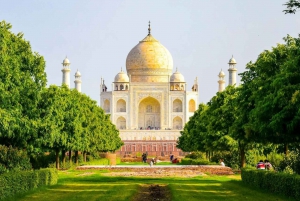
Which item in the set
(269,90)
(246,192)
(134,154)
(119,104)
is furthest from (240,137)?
(119,104)

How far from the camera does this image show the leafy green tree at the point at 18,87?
2262 centimetres

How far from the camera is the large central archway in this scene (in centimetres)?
10025

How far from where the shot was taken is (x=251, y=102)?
27750 mm

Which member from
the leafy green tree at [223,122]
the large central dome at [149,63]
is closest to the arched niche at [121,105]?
the large central dome at [149,63]

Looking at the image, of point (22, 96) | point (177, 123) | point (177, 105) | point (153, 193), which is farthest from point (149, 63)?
point (153, 193)

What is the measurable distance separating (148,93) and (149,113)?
4714 millimetres

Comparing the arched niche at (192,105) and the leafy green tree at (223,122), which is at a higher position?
the arched niche at (192,105)

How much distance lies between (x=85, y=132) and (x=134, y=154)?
4194 cm

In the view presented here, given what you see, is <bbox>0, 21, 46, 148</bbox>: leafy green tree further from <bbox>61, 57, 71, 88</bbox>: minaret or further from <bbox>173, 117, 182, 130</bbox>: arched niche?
<bbox>173, 117, 182, 130</bbox>: arched niche

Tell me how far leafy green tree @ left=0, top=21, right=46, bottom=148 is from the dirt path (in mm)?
4600

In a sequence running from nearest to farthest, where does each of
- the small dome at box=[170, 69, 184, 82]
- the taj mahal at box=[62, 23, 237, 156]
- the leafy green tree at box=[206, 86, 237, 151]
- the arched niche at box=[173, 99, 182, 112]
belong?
the leafy green tree at box=[206, 86, 237, 151] < the taj mahal at box=[62, 23, 237, 156] < the arched niche at box=[173, 99, 182, 112] < the small dome at box=[170, 69, 184, 82]

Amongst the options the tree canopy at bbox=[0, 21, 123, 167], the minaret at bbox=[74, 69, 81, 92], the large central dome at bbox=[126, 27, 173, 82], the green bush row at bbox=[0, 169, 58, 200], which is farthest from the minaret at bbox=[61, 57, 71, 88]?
the green bush row at bbox=[0, 169, 58, 200]

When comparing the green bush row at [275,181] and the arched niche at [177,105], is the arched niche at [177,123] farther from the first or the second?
the green bush row at [275,181]

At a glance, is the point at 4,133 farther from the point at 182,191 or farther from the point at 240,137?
the point at 240,137
